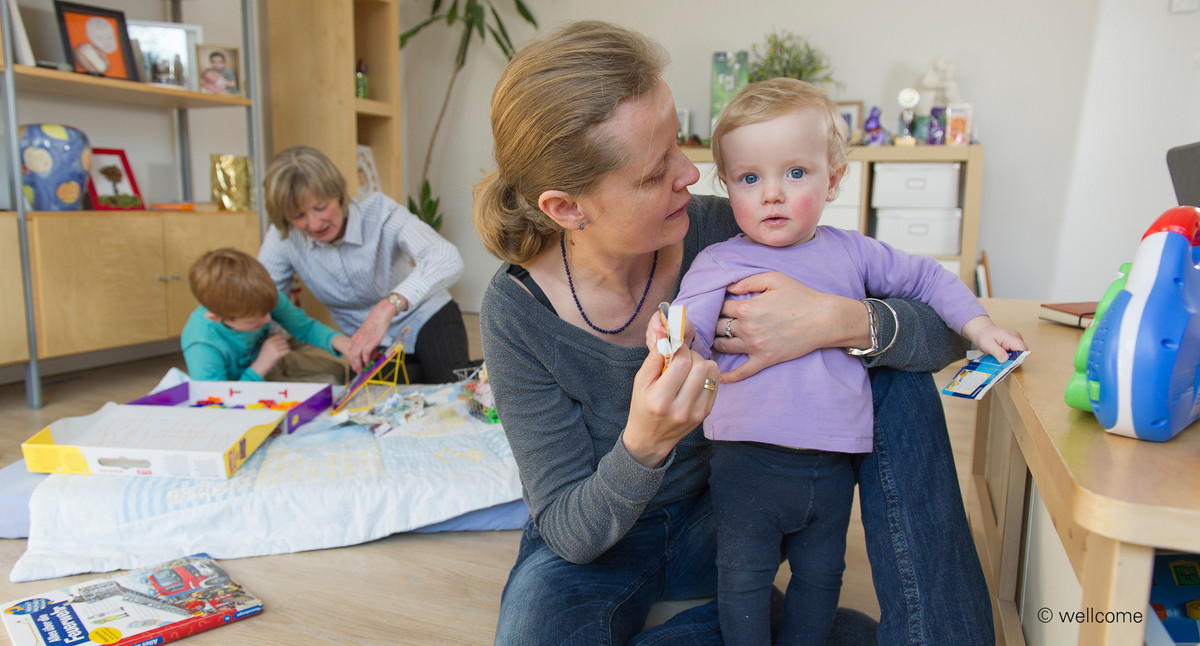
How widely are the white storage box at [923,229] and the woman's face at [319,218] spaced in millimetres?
2458

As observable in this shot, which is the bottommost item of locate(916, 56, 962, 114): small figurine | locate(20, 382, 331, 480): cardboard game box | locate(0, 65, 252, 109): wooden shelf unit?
locate(20, 382, 331, 480): cardboard game box

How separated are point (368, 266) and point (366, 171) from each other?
1.36m

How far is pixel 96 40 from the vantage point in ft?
9.49

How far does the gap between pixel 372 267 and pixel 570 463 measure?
5.34 ft

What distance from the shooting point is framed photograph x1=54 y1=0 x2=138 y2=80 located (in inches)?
111

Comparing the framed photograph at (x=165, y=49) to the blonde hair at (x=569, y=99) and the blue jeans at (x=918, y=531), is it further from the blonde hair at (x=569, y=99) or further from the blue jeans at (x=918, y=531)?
the blue jeans at (x=918, y=531)

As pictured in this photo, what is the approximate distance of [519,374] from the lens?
3.55 feet

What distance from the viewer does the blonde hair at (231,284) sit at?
7.26 ft

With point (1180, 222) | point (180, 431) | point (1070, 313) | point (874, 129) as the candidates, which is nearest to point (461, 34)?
point (874, 129)

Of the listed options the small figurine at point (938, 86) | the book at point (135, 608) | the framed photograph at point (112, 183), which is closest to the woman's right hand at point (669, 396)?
the book at point (135, 608)

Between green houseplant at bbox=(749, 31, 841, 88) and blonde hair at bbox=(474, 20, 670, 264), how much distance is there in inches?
118

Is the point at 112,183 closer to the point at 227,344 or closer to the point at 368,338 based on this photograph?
the point at 227,344

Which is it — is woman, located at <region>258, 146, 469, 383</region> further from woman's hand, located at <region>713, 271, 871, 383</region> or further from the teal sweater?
woman's hand, located at <region>713, 271, 871, 383</region>

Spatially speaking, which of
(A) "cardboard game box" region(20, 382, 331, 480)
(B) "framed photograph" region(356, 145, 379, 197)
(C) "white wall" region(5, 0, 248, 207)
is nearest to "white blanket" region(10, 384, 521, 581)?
(A) "cardboard game box" region(20, 382, 331, 480)
